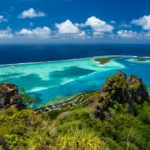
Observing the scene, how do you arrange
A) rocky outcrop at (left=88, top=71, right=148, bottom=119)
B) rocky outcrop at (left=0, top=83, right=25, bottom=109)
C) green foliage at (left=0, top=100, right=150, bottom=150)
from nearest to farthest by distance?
green foliage at (left=0, top=100, right=150, bottom=150) → rocky outcrop at (left=0, top=83, right=25, bottom=109) → rocky outcrop at (left=88, top=71, right=148, bottom=119)

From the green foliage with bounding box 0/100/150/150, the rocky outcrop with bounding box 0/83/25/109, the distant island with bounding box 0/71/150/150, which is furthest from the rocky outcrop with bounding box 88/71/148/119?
the rocky outcrop with bounding box 0/83/25/109

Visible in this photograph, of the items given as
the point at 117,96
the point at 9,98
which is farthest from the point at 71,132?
the point at 117,96

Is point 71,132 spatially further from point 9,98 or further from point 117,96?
point 117,96

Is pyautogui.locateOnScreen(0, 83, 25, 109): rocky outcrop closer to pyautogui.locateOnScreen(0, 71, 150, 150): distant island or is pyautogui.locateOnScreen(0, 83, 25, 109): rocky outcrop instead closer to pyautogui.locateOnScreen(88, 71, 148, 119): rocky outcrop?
pyautogui.locateOnScreen(0, 71, 150, 150): distant island

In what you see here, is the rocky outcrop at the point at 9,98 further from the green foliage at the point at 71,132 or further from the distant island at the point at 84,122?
the green foliage at the point at 71,132

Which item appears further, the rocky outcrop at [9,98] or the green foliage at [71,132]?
the rocky outcrop at [9,98]

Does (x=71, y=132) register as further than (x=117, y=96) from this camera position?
No

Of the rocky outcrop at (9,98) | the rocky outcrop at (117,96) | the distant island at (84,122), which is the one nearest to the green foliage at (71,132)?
the distant island at (84,122)

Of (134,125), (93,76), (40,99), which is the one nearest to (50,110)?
(40,99)
